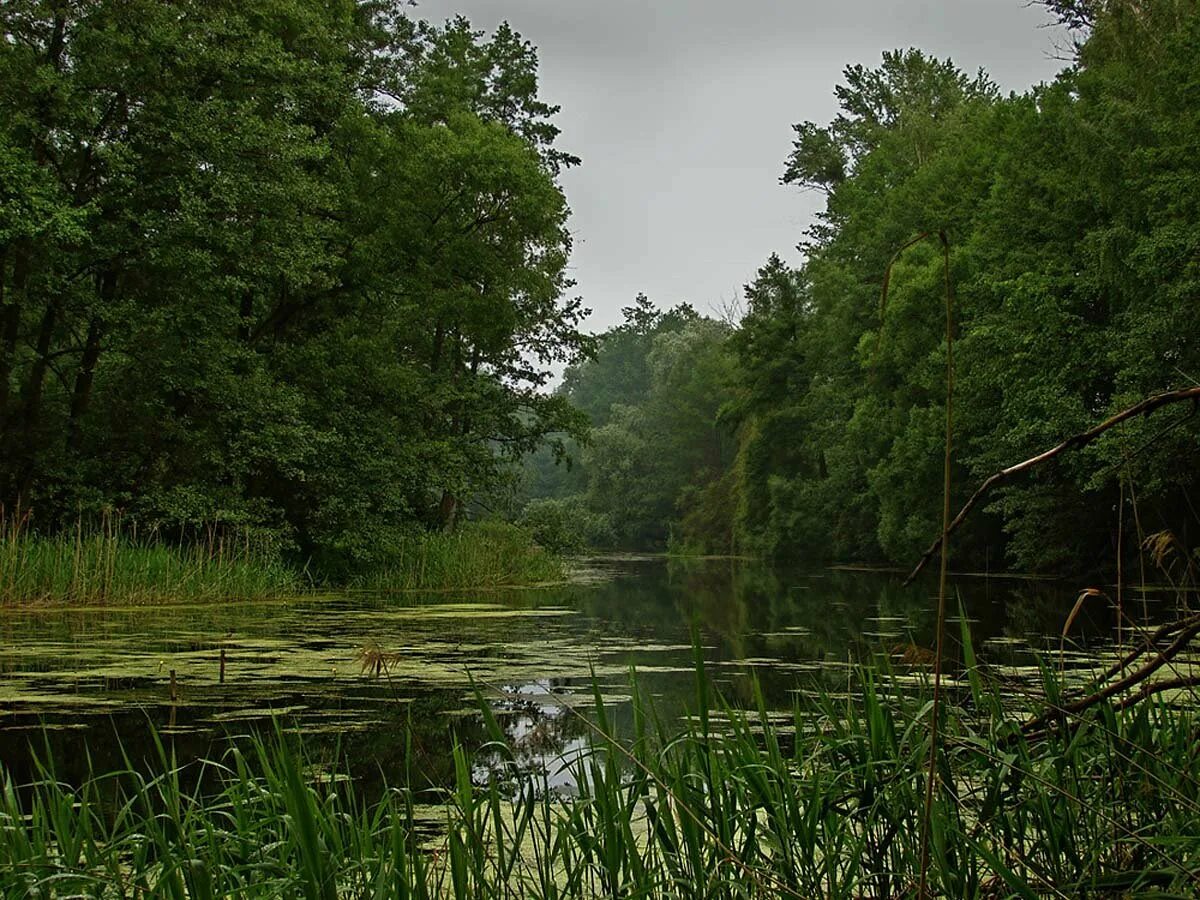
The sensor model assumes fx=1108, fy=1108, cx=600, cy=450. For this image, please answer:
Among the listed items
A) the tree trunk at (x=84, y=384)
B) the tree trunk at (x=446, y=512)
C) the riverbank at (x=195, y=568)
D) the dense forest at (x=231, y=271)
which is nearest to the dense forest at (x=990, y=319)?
the tree trunk at (x=446, y=512)

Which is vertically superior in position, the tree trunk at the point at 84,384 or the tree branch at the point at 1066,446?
the tree trunk at the point at 84,384

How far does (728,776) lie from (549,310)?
88.8 feet

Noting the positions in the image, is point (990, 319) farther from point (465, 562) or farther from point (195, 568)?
point (195, 568)

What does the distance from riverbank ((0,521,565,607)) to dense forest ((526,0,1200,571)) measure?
4.49m

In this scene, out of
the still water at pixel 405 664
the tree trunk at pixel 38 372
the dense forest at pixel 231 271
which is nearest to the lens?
the still water at pixel 405 664

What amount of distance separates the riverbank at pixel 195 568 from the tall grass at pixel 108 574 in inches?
0.5

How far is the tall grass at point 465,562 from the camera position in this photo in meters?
20.3

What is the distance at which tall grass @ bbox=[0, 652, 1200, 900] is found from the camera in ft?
8.20

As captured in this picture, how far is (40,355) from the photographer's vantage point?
17578mm

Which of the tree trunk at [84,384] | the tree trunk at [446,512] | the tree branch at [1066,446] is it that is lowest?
the tree trunk at [446,512]

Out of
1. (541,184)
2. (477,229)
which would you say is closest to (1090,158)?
(541,184)

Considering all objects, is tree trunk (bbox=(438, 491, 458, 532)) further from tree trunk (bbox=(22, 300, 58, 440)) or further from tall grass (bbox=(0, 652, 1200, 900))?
tall grass (bbox=(0, 652, 1200, 900))

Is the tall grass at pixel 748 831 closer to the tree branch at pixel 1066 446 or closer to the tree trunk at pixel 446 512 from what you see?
the tree branch at pixel 1066 446

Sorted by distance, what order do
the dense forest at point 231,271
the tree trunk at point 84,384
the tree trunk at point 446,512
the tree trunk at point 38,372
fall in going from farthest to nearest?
the tree trunk at point 446,512, the tree trunk at point 84,384, the tree trunk at point 38,372, the dense forest at point 231,271
